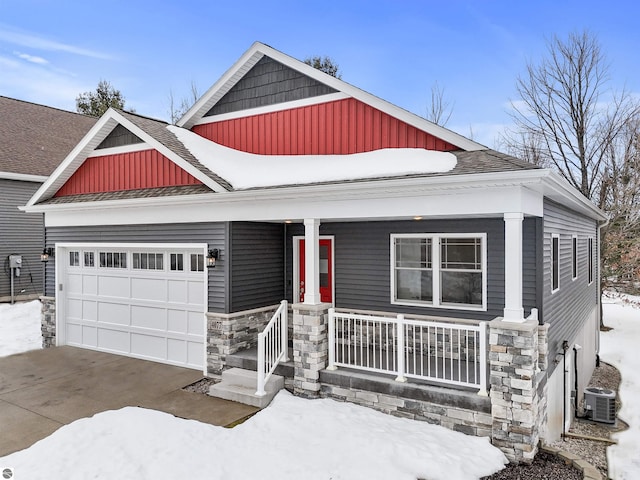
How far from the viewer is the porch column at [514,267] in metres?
5.68

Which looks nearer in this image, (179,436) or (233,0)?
(179,436)

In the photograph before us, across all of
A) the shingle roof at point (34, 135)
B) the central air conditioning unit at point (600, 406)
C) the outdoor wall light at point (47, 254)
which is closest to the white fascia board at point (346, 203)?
the outdoor wall light at point (47, 254)

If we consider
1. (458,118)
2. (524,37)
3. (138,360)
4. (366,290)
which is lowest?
(138,360)

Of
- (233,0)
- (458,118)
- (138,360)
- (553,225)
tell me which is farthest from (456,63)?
(138,360)

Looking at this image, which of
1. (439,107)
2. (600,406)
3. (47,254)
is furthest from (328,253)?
(439,107)

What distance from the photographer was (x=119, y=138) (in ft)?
31.8

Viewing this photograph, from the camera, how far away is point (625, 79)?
2075 cm

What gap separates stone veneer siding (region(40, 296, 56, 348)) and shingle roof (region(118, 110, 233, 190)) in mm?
4690

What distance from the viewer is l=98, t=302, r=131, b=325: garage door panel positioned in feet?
31.7

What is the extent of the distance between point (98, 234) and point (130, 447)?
5.91 m

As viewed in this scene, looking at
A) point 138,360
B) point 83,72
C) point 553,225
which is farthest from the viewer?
point 83,72

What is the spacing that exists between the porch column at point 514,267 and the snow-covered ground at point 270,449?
165 centimetres

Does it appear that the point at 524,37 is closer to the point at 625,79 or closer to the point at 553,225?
the point at 625,79

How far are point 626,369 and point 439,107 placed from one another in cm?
1629
